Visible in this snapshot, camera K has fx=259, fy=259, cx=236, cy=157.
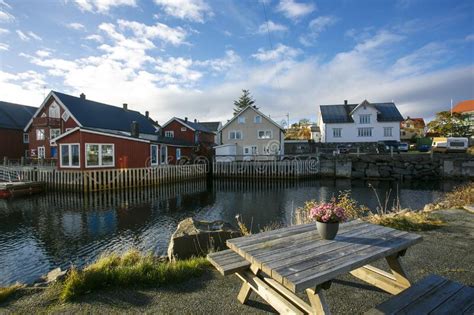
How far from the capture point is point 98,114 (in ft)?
96.7

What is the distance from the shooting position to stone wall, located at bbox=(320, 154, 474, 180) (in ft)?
86.6

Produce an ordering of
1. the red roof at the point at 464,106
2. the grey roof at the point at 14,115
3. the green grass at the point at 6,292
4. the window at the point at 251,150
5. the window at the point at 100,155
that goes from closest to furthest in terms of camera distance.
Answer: the green grass at the point at 6,292 < the window at the point at 100,155 < the grey roof at the point at 14,115 < the window at the point at 251,150 < the red roof at the point at 464,106

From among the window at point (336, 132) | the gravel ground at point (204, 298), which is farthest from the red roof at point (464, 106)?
the gravel ground at point (204, 298)

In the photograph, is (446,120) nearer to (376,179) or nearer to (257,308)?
(376,179)

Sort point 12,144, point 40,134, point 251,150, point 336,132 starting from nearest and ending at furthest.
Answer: point 40,134, point 12,144, point 251,150, point 336,132

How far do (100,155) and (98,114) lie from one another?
11.0 meters

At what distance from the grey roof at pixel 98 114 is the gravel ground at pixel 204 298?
2705 centimetres

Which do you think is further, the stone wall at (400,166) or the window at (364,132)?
the window at (364,132)

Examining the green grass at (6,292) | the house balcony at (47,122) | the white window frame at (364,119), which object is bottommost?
the green grass at (6,292)

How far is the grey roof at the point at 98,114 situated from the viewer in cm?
2719

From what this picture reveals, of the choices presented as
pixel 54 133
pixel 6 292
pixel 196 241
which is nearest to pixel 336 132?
pixel 54 133

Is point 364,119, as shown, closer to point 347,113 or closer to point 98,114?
point 347,113

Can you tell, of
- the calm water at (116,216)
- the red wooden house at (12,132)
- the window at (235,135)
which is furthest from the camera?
the window at (235,135)

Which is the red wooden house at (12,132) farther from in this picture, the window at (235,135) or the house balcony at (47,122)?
the window at (235,135)
